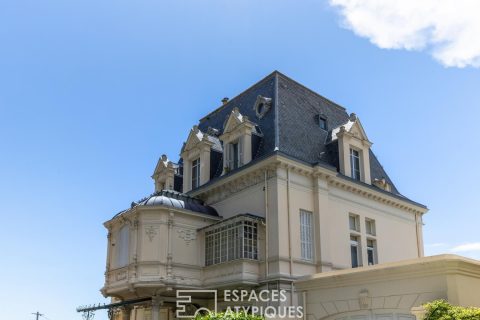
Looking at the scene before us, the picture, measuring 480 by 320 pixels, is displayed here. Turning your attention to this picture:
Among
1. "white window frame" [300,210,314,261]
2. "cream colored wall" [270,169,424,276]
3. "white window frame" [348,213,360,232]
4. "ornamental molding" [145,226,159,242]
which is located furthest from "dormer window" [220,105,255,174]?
"white window frame" [348,213,360,232]

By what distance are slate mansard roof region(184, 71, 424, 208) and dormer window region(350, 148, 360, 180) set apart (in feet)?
3.19

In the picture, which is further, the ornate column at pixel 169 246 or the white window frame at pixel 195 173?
the white window frame at pixel 195 173

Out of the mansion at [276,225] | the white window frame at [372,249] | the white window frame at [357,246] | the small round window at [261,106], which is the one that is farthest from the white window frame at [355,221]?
the small round window at [261,106]

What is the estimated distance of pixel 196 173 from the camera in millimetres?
31047

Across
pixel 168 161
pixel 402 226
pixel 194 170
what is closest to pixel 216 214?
pixel 194 170

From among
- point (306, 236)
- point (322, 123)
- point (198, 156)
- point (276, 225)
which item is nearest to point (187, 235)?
point (276, 225)

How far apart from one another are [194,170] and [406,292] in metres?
15.8

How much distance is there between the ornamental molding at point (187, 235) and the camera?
84.2ft

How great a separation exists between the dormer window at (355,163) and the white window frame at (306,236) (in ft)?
15.7

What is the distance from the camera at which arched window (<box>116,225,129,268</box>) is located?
25.9 m

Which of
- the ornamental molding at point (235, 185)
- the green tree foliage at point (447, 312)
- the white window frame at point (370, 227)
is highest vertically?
the ornamental molding at point (235, 185)

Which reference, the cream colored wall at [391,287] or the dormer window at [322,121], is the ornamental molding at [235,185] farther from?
the dormer window at [322,121]

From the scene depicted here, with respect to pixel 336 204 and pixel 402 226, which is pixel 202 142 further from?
pixel 402 226

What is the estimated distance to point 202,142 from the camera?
30.1 metres
